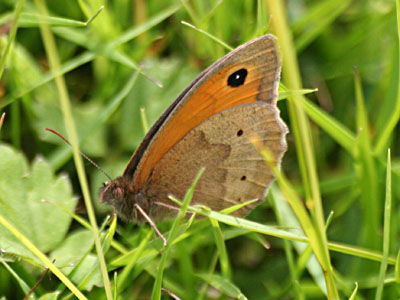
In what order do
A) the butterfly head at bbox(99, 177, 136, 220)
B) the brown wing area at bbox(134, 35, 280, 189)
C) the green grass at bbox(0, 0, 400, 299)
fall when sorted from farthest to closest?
the butterfly head at bbox(99, 177, 136, 220)
the brown wing area at bbox(134, 35, 280, 189)
the green grass at bbox(0, 0, 400, 299)

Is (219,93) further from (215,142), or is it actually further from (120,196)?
(120,196)

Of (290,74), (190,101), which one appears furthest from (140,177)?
(290,74)

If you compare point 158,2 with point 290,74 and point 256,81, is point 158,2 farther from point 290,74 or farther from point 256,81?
point 290,74

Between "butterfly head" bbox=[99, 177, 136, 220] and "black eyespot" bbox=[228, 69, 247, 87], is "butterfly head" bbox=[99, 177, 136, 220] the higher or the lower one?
the lower one

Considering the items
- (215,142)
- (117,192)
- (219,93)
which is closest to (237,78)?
(219,93)

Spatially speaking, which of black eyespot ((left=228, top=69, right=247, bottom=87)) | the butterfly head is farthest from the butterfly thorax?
black eyespot ((left=228, top=69, right=247, bottom=87))

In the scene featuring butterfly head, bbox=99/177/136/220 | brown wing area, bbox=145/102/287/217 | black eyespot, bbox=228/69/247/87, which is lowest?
butterfly head, bbox=99/177/136/220

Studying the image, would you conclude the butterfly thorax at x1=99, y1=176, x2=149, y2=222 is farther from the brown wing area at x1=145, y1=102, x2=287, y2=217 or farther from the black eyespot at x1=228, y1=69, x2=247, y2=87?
the black eyespot at x1=228, y1=69, x2=247, y2=87
